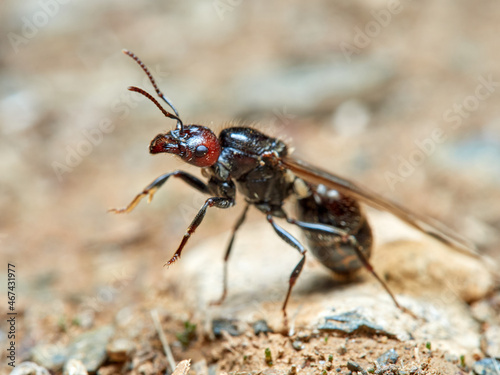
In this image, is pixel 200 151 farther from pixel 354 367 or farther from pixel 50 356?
pixel 50 356

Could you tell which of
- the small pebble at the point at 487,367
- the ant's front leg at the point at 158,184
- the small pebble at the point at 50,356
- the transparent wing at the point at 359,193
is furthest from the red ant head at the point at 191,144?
the small pebble at the point at 487,367

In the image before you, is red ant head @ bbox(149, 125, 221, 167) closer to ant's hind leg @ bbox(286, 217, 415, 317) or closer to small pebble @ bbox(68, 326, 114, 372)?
ant's hind leg @ bbox(286, 217, 415, 317)

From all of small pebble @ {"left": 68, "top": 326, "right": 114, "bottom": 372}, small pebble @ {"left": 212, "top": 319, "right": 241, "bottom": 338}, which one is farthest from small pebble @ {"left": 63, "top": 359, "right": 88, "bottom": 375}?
small pebble @ {"left": 212, "top": 319, "right": 241, "bottom": 338}

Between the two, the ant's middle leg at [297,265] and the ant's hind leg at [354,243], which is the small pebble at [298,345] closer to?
the ant's middle leg at [297,265]

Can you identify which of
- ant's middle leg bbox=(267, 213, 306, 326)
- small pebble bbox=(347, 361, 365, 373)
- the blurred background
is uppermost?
the blurred background

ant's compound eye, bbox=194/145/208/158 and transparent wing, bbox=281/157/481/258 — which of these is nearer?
ant's compound eye, bbox=194/145/208/158

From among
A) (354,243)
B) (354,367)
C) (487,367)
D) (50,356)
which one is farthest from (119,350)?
(487,367)

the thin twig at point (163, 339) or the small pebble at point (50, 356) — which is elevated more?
the thin twig at point (163, 339)

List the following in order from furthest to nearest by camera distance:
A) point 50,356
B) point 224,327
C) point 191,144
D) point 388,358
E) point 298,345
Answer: point 224,327, point 50,356, point 191,144, point 298,345, point 388,358

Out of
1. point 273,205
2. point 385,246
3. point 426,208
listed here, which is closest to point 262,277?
point 273,205
